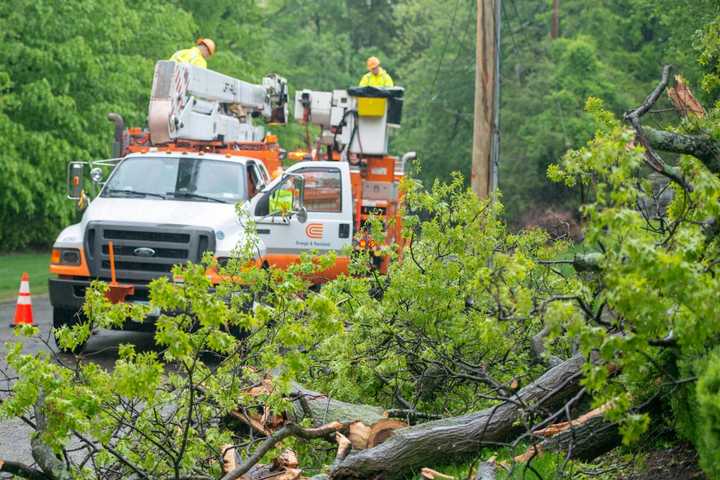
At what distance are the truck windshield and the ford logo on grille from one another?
3.55ft

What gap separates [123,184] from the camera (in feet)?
47.3

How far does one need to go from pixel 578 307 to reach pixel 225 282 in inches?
96.0

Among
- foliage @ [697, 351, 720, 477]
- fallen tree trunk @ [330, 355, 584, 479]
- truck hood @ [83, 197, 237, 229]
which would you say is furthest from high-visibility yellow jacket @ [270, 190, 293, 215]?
foliage @ [697, 351, 720, 477]

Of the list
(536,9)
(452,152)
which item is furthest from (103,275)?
(536,9)

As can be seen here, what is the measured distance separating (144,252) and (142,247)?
0.19 feet

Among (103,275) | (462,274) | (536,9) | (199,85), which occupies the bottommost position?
(103,275)

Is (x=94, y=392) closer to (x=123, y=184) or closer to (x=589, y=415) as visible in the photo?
(x=589, y=415)

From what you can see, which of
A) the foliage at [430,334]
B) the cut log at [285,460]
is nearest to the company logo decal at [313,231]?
the foliage at [430,334]

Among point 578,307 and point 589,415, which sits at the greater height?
point 578,307

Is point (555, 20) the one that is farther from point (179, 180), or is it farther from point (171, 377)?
point (171, 377)

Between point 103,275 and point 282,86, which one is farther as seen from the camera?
point 282,86

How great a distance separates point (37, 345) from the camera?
1373 centimetres

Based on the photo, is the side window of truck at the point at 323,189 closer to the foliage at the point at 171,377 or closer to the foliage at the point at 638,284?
the foliage at the point at 171,377

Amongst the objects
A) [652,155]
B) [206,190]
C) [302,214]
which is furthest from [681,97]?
[206,190]
